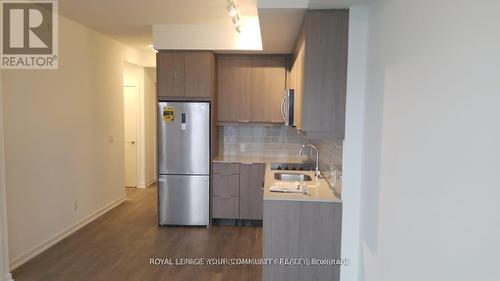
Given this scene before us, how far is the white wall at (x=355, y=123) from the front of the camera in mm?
2389

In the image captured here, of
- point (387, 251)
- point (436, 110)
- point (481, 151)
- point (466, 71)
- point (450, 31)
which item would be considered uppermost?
point (450, 31)

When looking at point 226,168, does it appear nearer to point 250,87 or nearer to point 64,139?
point 250,87

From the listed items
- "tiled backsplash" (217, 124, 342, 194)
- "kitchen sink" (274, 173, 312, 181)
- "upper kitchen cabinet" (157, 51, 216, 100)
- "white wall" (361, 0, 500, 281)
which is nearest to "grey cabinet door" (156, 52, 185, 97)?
"upper kitchen cabinet" (157, 51, 216, 100)

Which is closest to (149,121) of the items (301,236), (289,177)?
(289,177)

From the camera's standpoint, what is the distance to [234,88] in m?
4.86

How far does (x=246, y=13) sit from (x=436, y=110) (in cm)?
296

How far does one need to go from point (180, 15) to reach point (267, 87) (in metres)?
1.60

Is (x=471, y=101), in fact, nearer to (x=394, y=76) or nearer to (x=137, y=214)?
(x=394, y=76)

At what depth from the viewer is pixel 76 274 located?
315 centimetres

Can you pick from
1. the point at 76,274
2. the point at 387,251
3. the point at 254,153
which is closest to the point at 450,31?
the point at 387,251

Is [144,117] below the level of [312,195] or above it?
above

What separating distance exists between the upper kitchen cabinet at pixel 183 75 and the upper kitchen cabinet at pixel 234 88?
43 centimetres

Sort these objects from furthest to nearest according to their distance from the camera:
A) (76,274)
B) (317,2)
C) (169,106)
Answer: (169,106), (76,274), (317,2)

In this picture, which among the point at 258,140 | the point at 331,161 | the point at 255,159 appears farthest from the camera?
the point at 258,140
